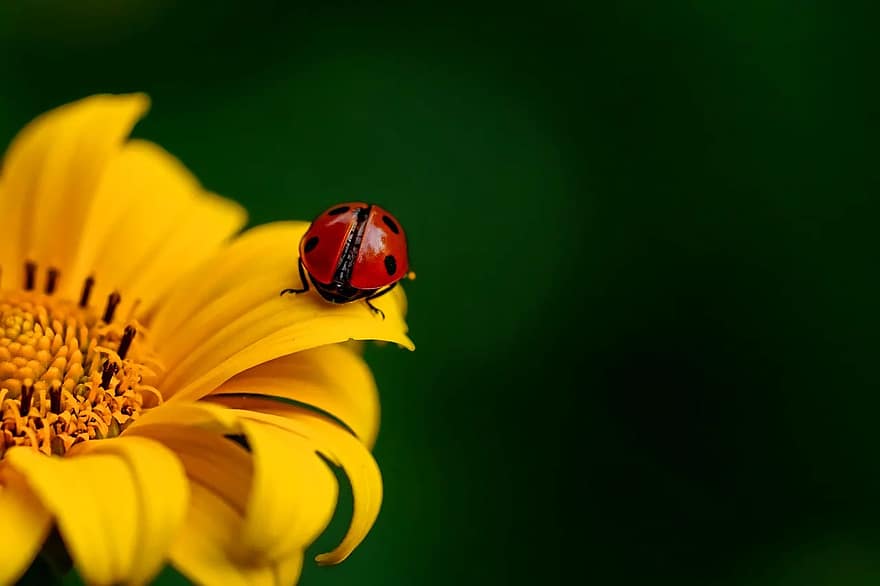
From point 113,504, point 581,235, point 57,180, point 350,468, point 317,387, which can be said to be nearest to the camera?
point 113,504

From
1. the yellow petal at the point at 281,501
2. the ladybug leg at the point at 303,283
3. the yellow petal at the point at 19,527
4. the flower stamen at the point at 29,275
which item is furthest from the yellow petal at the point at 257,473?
the flower stamen at the point at 29,275

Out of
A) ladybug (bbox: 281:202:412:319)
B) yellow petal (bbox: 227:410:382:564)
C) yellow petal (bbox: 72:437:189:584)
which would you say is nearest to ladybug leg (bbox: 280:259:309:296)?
ladybug (bbox: 281:202:412:319)

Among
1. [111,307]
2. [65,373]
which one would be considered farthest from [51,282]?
[65,373]

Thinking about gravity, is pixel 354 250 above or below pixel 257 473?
above

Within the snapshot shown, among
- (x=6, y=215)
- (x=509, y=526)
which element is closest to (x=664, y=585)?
(x=509, y=526)

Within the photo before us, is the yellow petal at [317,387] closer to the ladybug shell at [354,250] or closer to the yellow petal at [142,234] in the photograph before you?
the ladybug shell at [354,250]

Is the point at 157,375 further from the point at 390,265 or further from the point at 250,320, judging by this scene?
the point at 390,265

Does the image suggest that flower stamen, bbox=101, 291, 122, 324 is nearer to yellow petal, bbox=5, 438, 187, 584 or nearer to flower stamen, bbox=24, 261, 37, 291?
flower stamen, bbox=24, 261, 37, 291
